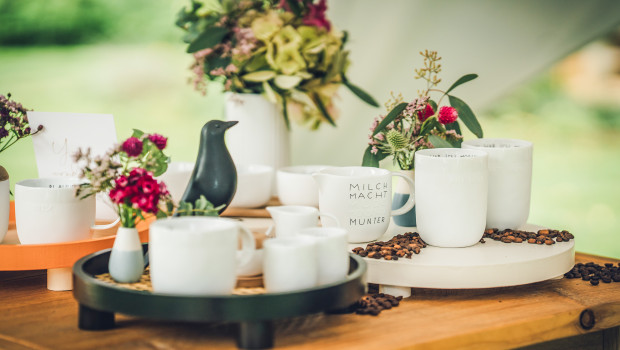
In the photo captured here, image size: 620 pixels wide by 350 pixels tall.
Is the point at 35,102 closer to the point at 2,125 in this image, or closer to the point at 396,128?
the point at 2,125

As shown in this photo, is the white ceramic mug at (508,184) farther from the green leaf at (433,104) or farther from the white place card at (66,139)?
the white place card at (66,139)

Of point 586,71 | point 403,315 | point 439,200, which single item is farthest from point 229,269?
point 586,71

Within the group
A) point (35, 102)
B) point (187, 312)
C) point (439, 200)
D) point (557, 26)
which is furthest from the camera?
point (35, 102)

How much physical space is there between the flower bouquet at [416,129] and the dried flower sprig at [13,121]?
2.06 feet

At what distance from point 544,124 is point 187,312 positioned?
2.99 meters

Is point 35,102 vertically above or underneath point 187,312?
above

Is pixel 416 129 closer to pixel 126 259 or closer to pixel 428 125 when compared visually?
pixel 428 125

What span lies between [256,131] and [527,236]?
28.8 inches

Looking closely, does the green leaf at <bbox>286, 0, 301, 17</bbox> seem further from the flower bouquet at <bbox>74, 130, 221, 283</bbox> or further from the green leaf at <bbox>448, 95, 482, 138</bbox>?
the flower bouquet at <bbox>74, 130, 221, 283</bbox>

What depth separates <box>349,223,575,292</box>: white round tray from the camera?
99cm

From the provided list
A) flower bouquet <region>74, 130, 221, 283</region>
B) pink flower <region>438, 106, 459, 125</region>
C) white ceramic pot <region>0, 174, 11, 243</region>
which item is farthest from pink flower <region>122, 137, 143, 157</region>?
pink flower <region>438, 106, 459, 125</region>

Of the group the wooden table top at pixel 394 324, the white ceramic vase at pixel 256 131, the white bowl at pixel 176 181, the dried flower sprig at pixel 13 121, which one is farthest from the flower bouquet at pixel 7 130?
the white ceramic vase at pixel 256 131

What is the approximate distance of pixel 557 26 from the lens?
1964 millimetres

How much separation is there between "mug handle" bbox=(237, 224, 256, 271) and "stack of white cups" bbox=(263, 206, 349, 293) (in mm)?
20
